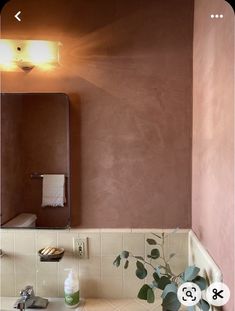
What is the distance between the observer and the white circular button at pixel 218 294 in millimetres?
908

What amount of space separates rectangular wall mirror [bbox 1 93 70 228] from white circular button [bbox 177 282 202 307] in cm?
67

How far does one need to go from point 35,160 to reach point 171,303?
0.94 meters

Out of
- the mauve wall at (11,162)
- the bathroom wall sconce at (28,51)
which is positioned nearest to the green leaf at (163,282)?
the mauve wall at (11,162)

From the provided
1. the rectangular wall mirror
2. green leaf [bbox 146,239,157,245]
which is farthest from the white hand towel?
green leaf [bbox 146,239,157,245]

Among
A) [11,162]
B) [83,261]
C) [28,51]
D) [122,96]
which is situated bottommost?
[83,261]

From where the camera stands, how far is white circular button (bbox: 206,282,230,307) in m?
0.91

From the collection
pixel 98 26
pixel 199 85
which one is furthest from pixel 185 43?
pixel 98 26

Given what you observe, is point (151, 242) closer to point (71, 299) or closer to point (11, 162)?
point (71, 299)

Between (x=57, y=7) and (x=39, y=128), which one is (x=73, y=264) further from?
(x=57, y=7)

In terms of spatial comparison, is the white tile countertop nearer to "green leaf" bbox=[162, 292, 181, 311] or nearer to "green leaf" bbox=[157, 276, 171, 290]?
"green leaf" bbox=[157, 276, 171, 290]

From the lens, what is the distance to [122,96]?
1.42 m

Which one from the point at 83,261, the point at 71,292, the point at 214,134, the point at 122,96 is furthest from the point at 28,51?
the point at 71,292

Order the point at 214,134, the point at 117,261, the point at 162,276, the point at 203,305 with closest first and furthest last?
the point at 203,305 → the point at 214,134 → the point at 162,276 → the point at 117,261

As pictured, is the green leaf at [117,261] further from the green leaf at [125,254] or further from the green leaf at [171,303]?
the green leaf at [171,303]
